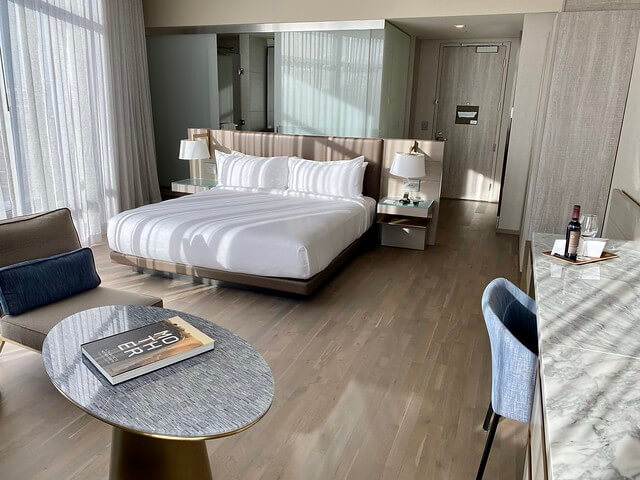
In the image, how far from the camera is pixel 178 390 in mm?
1547

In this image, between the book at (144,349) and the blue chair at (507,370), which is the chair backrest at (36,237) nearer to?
the book at (144,349)

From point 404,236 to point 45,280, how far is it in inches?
131

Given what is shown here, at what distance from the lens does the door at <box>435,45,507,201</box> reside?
22.8 feet

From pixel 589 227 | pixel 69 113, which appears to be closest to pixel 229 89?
pixel 69 113

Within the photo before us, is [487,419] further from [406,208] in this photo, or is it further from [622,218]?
[406,208]

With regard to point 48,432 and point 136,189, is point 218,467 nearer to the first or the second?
point 48,432

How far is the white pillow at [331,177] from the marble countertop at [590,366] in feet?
8.73

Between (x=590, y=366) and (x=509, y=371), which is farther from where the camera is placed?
(x=509, y=371)

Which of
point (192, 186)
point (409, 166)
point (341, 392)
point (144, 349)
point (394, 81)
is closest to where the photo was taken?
point (144, 349)

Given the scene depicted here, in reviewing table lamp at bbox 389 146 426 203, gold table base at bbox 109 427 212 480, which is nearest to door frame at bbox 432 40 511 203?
table lamp at bbox 389 146 426 203

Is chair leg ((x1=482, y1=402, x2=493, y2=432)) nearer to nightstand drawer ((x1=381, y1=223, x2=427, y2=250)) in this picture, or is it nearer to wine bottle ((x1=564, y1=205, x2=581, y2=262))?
wine bottle ((x1=564, y1=205, x2=581, y2=262))

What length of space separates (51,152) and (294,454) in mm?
3833

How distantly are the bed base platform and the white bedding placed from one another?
4 centimetres

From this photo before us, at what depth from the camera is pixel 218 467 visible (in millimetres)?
1929
